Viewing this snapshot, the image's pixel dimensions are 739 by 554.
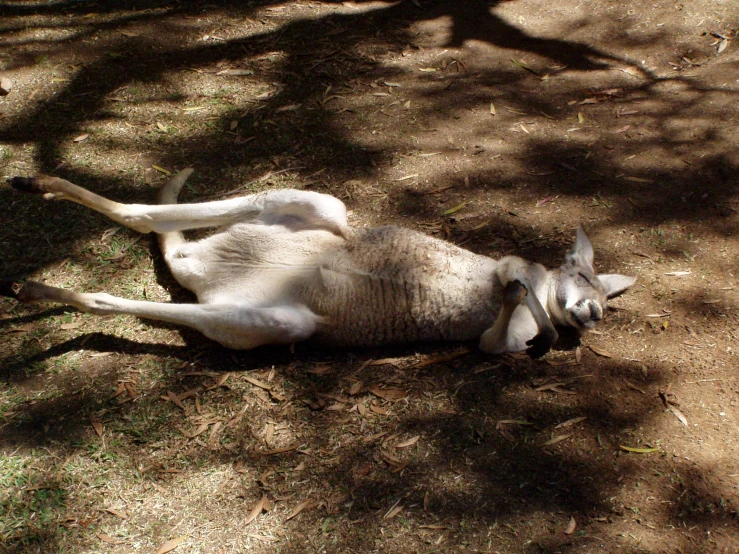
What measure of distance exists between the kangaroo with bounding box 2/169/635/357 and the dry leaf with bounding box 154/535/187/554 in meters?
0.99

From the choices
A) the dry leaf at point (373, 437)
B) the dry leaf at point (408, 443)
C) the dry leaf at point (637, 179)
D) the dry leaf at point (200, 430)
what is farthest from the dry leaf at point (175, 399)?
the dry leaf at point (637, 179)

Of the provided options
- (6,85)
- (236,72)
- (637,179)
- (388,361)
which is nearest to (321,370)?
(388,361)

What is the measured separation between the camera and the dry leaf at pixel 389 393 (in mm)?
3287

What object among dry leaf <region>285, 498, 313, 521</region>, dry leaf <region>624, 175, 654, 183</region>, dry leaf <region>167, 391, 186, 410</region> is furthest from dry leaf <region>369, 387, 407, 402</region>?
dry leaf <region>624, 175, 654, 183</region>

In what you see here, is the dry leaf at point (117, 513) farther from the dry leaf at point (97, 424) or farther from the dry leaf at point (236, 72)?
the dry leaf at point (236, 72)

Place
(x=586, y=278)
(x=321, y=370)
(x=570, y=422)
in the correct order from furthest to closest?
(x=586, y=278), (x=321, y=370), (x=570, y=422)

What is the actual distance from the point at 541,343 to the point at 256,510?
1633 mm

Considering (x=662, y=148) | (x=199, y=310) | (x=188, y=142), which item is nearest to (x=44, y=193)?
(x=199, y=310)

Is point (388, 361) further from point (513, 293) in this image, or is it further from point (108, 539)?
point (108, 539)

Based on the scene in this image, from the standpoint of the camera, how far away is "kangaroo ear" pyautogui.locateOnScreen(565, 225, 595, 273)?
3.75 metres

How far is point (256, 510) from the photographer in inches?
111

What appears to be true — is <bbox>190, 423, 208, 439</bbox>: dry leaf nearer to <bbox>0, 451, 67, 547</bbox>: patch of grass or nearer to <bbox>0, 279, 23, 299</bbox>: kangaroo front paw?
<bbox>0, 451, 67, 547</bbox>: patch of grass

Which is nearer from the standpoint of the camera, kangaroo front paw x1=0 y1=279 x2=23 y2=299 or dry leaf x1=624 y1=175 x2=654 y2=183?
kangaroo front paw x1=0 y1=279 x2=23 y2=299

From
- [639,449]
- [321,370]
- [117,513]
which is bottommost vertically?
[639,449]
